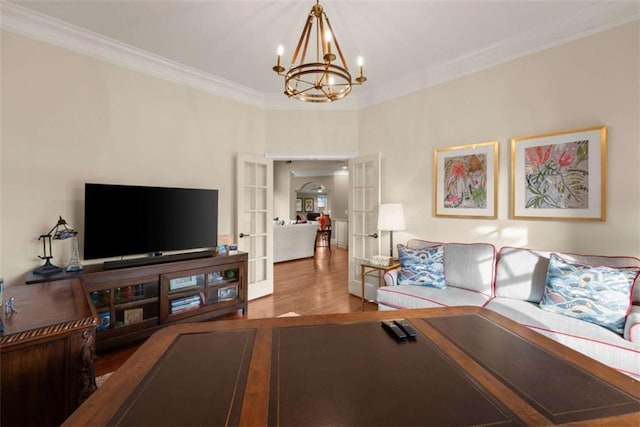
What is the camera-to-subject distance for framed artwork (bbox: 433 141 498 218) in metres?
3.11

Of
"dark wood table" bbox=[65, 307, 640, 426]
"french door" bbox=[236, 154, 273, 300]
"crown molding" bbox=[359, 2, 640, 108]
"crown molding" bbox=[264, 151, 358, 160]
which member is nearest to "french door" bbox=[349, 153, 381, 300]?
"crown molding" bbox=[264, 151, 358, 160]

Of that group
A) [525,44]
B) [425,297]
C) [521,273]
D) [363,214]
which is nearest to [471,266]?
[521,273]

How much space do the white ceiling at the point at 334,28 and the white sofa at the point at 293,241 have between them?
395cm

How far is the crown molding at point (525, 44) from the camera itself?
238 cm

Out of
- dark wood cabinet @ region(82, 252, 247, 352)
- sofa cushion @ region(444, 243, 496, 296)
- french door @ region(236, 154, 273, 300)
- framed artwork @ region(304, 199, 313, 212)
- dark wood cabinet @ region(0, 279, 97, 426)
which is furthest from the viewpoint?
framed artwork @ region(304, 199, 313, 212)

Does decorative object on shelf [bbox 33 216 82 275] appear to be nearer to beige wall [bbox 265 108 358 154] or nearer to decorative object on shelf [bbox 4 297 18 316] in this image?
decorative object on shelf [bbox 4 297 18 316]

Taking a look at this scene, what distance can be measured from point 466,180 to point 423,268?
44.9 inches

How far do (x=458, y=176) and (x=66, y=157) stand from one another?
403 cm

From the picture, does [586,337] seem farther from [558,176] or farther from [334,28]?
[334,28]

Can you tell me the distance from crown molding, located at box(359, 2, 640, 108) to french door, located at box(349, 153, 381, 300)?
967mm

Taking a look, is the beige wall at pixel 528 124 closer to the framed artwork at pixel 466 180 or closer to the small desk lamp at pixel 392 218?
the framed artwork at pixel 466 180

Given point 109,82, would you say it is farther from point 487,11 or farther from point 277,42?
point 487,11

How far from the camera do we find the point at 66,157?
8.95 feet

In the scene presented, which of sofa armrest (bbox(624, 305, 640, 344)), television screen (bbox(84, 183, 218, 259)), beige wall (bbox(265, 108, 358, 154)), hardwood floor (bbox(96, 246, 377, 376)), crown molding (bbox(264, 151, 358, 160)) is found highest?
beige wall (bbox(265, 108, 358, 154))
